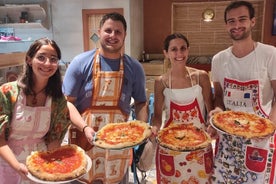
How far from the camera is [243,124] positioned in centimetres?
151

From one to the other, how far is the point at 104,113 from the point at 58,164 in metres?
0.46

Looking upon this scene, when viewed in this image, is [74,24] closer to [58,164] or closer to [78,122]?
[78,122]

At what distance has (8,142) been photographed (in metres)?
1.39

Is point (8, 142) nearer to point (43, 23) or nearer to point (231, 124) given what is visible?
point (231, 124)

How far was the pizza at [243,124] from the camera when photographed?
1437mm

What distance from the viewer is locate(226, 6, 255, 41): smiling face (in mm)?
1586

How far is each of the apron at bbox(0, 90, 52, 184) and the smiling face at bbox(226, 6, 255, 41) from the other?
1.18 m

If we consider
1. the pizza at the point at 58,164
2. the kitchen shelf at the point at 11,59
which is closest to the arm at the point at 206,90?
the pizza at the point at 58,164

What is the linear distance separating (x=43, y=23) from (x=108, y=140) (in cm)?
474

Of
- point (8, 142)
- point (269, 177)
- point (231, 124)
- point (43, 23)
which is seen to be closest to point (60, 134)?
point (8, 142)

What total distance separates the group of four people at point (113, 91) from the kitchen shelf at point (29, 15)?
4.29 m

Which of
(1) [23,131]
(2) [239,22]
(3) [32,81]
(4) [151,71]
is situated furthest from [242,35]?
(4) [151,71]

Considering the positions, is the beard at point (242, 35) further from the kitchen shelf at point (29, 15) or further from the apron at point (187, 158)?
the kitchen shelf at point (29, 15)

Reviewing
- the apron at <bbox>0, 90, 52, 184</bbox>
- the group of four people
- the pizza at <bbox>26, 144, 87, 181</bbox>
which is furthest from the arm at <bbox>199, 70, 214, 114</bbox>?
the apron at <bbox>0, 90, 52, 184</bbox>
